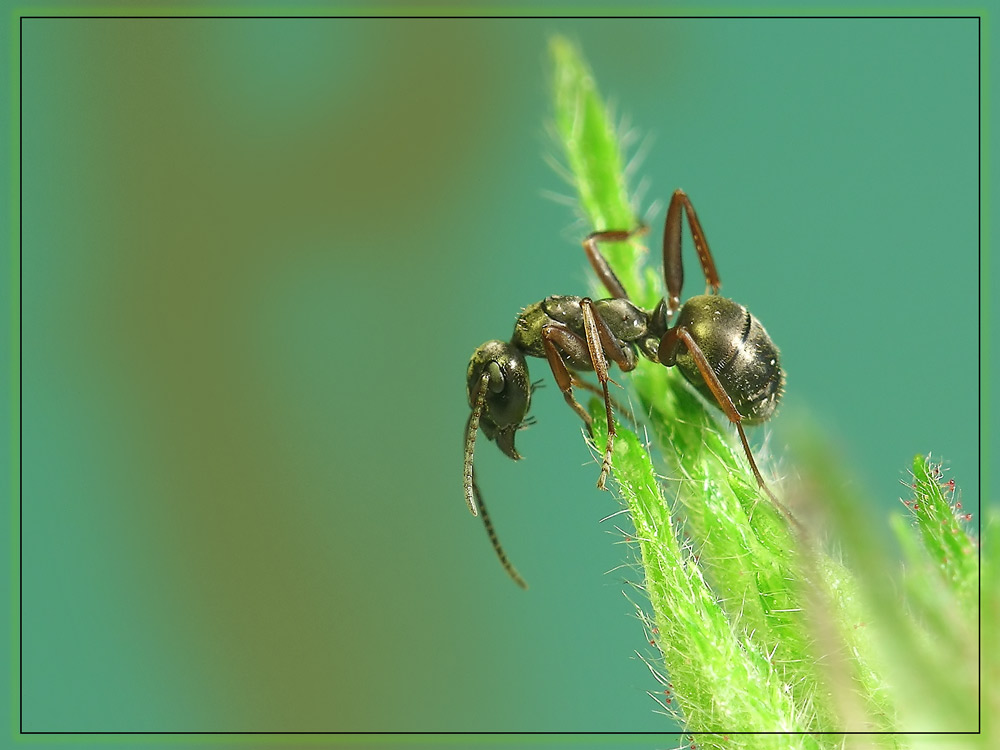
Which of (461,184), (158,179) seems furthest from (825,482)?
(158,179)

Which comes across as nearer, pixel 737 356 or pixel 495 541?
pixel 737 356

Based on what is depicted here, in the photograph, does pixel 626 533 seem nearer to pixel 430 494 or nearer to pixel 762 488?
pixel 762 488

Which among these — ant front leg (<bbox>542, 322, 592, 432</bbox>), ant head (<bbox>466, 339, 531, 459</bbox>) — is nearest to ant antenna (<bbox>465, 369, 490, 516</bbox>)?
ant head (<bbox>466, 339, 531, 459</bbox>)

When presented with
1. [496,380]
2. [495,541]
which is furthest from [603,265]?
[495,541]

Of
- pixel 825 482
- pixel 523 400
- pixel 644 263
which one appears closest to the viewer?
pixel 825 482

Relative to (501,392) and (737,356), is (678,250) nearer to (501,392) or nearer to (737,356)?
(737,356)

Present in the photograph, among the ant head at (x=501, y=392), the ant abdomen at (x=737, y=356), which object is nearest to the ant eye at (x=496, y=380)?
the ant head at (x=501, y=392)

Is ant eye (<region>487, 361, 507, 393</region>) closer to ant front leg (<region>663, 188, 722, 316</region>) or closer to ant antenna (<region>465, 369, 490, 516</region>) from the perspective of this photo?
ant antenna (<region>465, 369, 490, 516</region>)
